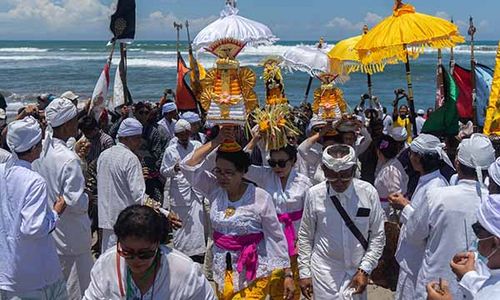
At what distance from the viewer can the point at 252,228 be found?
4.45 metres

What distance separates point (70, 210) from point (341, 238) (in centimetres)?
228

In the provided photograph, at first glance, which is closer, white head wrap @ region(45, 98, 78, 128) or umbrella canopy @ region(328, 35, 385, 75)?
white head wrap @ region(45, 98, 78, 128)

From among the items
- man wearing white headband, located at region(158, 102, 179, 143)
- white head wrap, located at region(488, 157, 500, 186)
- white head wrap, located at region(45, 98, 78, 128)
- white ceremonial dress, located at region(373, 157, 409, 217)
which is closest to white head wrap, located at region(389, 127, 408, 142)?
white ceremonial dress, located at region(373, 157, 409, 217)

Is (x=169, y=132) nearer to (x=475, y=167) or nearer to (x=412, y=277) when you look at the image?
(x=412, y=277)

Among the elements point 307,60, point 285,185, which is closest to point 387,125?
point 307,60

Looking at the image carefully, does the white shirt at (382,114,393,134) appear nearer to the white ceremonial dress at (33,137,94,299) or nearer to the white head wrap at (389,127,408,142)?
the white head wrap at (389,127,408,142)

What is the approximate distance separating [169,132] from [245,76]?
544cm

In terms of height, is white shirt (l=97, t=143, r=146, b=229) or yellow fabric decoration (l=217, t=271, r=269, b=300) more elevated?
white shirt (l=97, t=143, r=146, b=229)

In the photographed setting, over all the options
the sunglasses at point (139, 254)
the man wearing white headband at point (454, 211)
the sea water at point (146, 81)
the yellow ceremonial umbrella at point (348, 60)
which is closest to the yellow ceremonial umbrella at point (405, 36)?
the yellow ceremonial umbrella at point (348, 60)

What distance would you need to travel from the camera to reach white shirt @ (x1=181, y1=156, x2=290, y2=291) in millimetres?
4438

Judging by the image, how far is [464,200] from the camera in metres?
4.05

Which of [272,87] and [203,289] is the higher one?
[272,87]

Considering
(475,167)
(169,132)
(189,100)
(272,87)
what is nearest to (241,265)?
(475,167)

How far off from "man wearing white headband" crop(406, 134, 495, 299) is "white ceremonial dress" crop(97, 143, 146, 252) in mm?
2694
